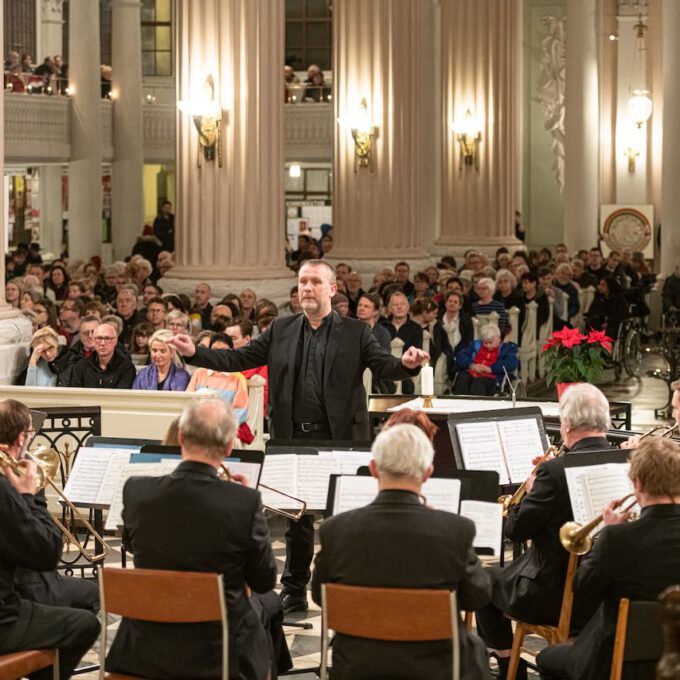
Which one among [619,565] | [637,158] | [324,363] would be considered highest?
[637,158]

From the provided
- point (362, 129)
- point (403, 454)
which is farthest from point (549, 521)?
point (362, 129)

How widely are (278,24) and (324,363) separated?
832 cm

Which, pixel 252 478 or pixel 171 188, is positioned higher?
pixel 171 188

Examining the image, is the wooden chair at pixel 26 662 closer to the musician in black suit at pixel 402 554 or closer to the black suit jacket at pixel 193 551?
the black suit jacket at pixel 193 551

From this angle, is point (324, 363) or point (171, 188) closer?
point (324, 363)

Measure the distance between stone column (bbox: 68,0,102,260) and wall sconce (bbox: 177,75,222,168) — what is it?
→ 1390cm

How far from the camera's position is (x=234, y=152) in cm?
1686

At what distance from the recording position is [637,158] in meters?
37.9

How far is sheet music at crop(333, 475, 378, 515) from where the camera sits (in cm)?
696

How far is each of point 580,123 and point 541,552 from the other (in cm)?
2482

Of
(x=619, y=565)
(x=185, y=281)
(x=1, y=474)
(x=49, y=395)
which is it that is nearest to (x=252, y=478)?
(x=1, y=474)

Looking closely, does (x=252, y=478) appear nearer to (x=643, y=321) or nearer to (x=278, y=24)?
(x=278, y=24)

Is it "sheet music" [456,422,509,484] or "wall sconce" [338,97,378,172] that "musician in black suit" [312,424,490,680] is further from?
"wall sconce" [338,97,378,172]

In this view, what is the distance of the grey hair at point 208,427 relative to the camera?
6.46m
